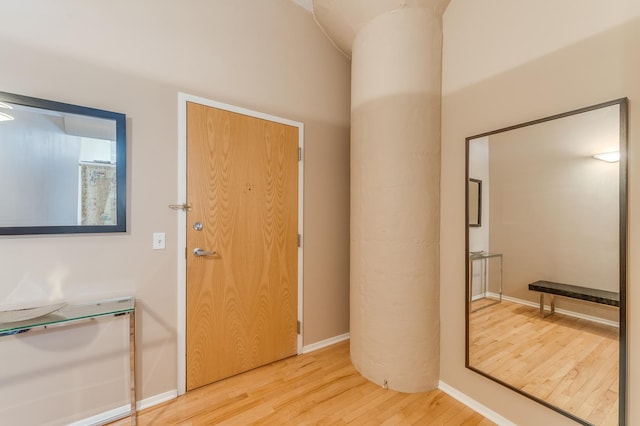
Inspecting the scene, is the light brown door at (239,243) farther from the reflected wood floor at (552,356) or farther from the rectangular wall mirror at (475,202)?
the reflected wood floor at (552,356)

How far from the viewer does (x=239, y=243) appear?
7.23 feet

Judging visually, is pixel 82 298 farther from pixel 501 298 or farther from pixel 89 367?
pixel 501 298

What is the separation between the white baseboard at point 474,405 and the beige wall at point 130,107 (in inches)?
47.1

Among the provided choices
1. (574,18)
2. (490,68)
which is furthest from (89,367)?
(574,18)

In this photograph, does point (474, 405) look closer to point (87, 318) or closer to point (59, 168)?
point (87, 318)

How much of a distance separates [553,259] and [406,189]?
3.00 ft

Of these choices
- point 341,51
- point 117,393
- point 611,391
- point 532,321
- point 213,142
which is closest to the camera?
point 611,391

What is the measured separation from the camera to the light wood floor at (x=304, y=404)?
175 centimetres

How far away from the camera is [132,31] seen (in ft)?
5.87

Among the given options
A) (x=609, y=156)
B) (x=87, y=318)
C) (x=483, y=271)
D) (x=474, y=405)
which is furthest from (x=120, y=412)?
(x=609, y=156)

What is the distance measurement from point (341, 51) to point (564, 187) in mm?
2251

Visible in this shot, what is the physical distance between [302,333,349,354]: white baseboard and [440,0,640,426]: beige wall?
1035mm

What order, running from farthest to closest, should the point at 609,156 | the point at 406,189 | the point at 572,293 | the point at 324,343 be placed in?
the point at 324,343
the point at 406,189
the point at 572,293
the point at 609,156

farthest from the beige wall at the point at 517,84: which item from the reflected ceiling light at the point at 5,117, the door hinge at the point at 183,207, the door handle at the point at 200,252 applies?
the reflected ceiling light at the point at 5,117
